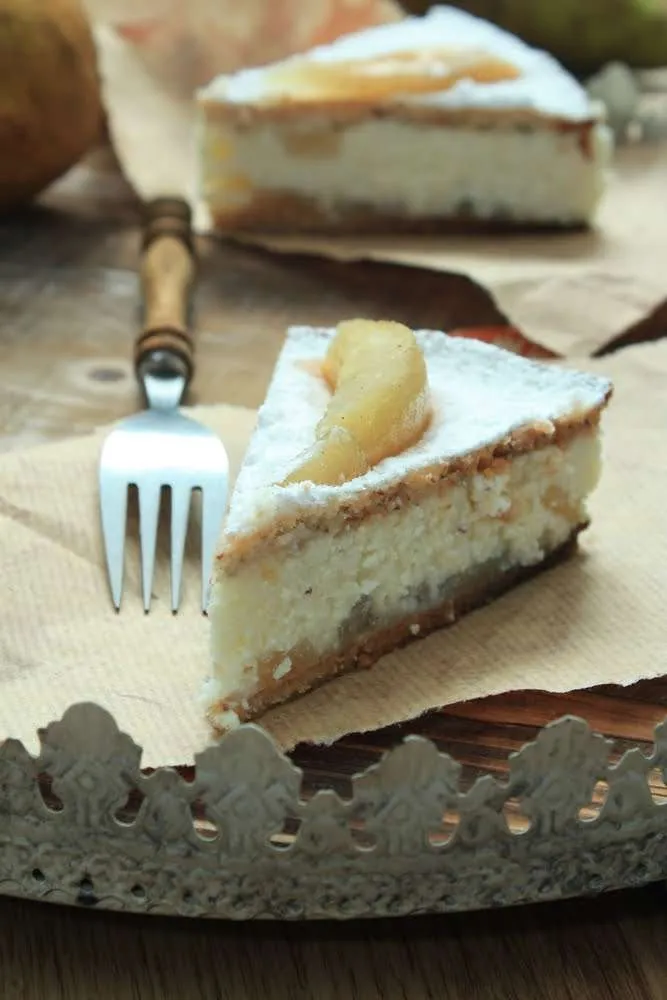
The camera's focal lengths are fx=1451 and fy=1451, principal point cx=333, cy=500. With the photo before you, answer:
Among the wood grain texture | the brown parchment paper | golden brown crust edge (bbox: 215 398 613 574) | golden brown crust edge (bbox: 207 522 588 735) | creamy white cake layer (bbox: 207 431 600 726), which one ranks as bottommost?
the wood grain texture

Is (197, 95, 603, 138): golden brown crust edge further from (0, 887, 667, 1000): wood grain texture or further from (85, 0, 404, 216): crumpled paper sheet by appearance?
(0, 887, 667, 1000): wood grain texture

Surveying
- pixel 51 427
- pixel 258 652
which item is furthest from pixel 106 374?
pixel 258 652

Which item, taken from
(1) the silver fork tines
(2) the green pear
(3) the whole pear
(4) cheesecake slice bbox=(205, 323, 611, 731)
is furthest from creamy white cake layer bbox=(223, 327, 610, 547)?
(2) the green pear

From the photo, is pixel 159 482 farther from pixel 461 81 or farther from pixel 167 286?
pixel 461 81

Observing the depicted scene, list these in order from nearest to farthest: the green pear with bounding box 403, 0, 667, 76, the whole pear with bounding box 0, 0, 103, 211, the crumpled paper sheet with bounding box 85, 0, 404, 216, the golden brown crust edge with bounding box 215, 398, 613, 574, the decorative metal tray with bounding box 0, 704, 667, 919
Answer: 1. the decorative metal tray with bounding box 0, 704, 667, 919
2. the golden brown crust edge with bounding box 215, 398, 613, 574
3. the whole pear with bounding box 0, 0, 103, 211
4. the crumpled paper sheet with bounding box 85, 0, 404, 216
5. the green pear with bounding box 403, 0, 667, 76

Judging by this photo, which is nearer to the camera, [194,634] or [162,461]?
[194,634]

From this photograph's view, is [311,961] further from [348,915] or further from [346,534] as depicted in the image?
[346,534]

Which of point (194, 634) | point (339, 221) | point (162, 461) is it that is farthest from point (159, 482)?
point (339, 221)

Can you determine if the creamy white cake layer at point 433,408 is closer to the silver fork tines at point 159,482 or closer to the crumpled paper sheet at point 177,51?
the silver fork tines at point 159,482
